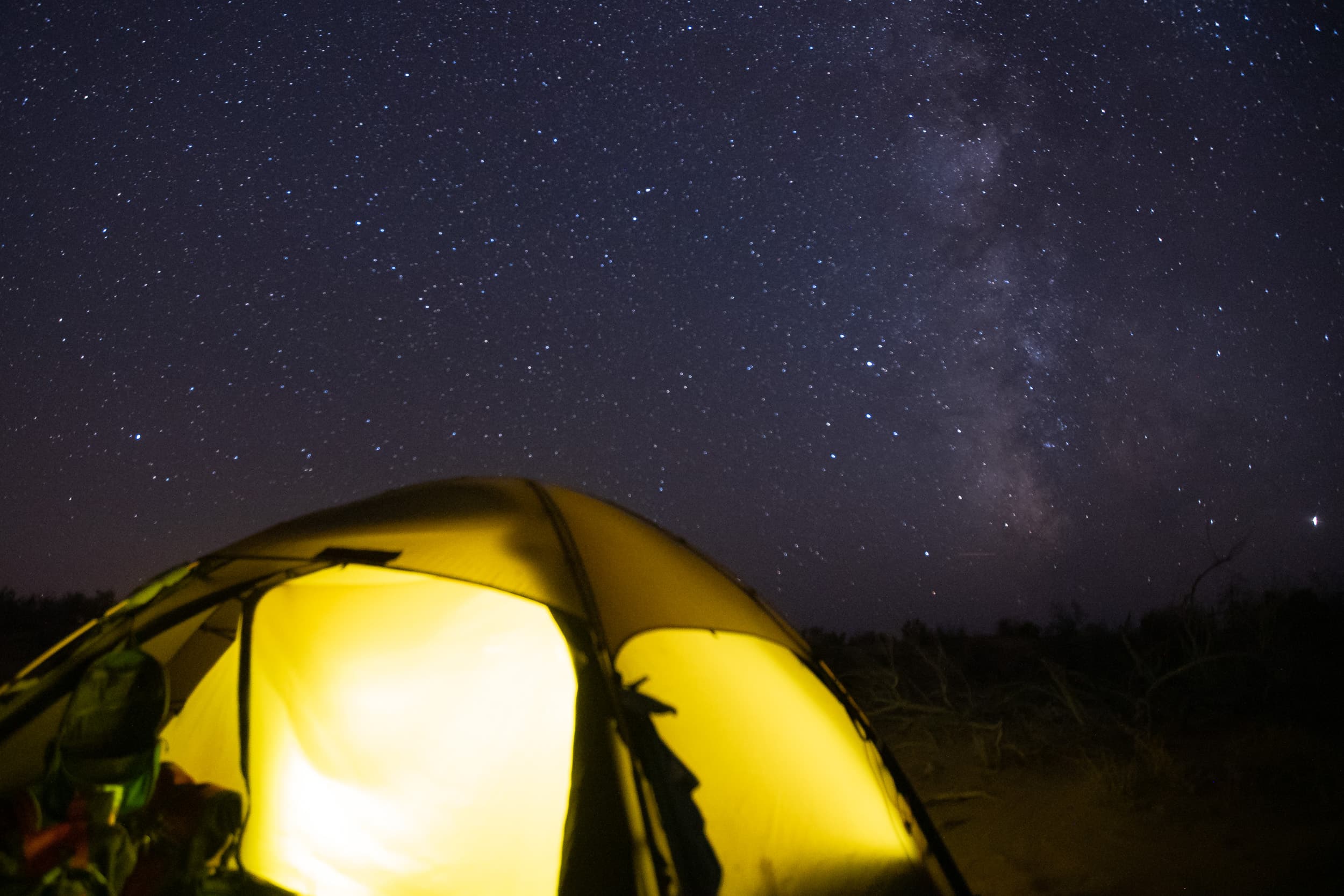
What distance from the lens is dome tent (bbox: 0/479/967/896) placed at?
2.72 meters

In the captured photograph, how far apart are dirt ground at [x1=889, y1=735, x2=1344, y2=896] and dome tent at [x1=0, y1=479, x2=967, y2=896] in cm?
169

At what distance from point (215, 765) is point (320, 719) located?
0.70 metres

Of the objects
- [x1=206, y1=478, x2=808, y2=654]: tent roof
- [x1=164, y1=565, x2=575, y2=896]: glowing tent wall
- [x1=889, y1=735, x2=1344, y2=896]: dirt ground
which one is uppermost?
[x1=206, y1=478, x2=808, y2=654]: tent roof

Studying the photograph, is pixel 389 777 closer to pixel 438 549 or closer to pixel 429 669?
pixel 429 669

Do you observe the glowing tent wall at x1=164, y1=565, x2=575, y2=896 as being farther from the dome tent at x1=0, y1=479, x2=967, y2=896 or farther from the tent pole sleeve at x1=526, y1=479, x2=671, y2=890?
the tent pole sleeve at x1=526, y1=479, x2=671, y2=890

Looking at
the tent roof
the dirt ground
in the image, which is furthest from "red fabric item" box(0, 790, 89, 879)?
the dirt ground

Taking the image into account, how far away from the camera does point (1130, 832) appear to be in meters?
4.71

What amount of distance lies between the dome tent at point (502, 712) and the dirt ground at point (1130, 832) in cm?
169

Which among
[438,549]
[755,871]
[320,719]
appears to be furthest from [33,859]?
[755,871]

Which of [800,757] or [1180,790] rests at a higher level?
[800,757]

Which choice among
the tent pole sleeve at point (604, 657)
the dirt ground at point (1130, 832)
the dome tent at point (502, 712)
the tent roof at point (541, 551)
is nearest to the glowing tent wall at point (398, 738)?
the dome tent at point (502, 712)

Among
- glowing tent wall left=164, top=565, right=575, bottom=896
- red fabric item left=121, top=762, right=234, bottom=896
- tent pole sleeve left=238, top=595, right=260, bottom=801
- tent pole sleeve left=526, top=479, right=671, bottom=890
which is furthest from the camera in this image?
tent pole sleeve left=238, top=595, right=260, bottom=801

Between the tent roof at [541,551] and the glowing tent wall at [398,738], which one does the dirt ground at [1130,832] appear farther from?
the glowing tent wall at [398,738]

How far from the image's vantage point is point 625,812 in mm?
2430
